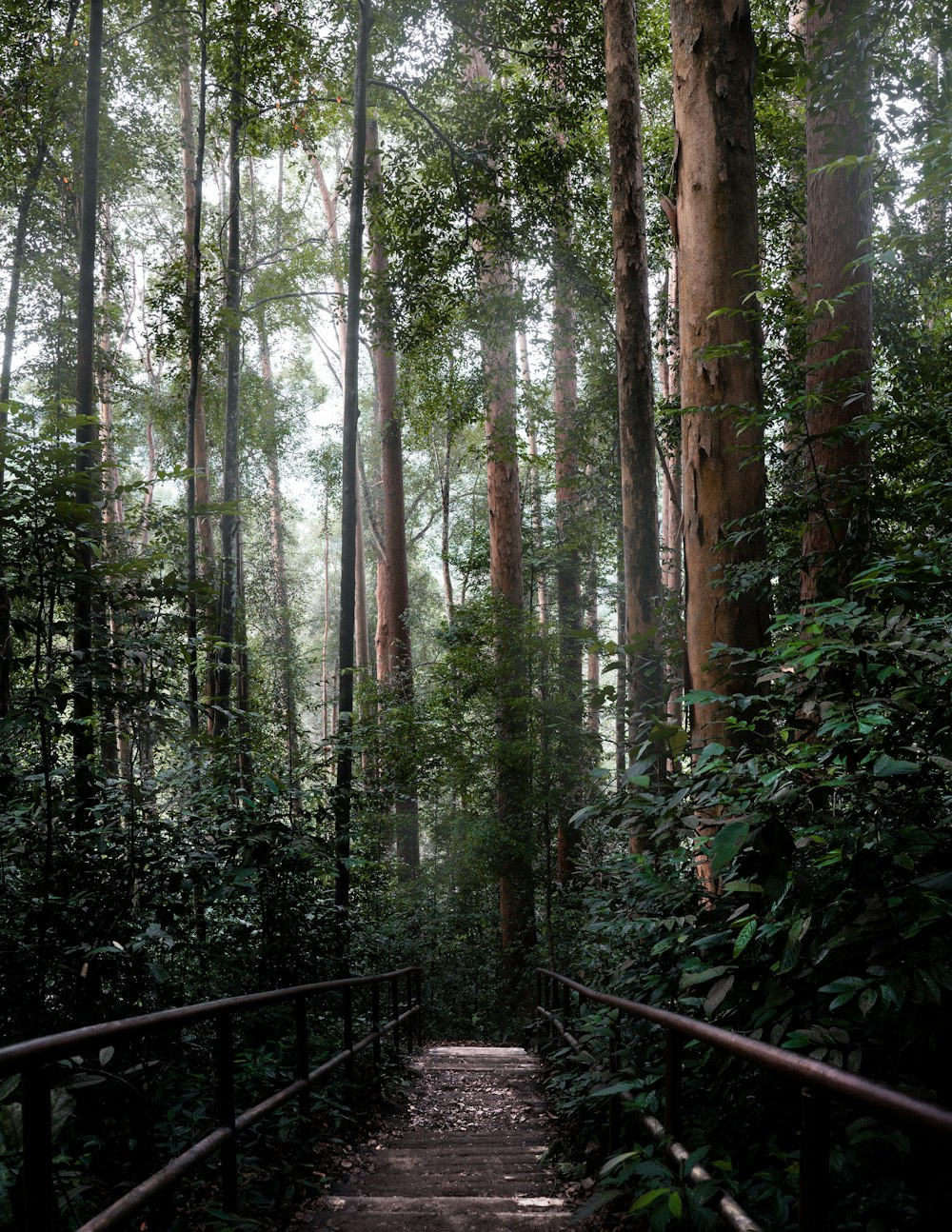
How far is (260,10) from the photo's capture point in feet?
35.3

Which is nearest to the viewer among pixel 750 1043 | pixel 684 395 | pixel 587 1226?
pixel 750 1043

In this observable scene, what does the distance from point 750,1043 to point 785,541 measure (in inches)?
204

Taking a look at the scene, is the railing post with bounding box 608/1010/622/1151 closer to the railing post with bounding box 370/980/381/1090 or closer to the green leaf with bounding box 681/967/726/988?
the green leaf with bounding box 681/967/726/988

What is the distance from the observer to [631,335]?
734 centimetres

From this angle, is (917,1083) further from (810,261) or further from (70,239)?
(70,239)

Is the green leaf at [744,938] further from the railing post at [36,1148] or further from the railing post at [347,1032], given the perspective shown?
the railing post at [347,1032]

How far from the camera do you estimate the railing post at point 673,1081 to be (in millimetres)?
2562

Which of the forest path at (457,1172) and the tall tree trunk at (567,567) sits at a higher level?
the tall tree trunk at (567,567)

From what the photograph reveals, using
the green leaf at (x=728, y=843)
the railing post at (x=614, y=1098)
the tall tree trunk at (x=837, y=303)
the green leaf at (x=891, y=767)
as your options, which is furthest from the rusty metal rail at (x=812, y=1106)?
the tall tree trunk at (x=837, y=303)

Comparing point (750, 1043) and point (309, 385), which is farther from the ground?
point (309, 385)

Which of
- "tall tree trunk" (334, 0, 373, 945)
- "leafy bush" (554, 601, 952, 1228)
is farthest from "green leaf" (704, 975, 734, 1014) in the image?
"tall tree trunk" (334, 0, 373, 945)

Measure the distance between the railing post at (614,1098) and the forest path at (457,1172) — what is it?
0.31 metres

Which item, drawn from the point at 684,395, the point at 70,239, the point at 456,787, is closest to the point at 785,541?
the point at 684,395

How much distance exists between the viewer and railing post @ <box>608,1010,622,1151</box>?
3465 millimetres
